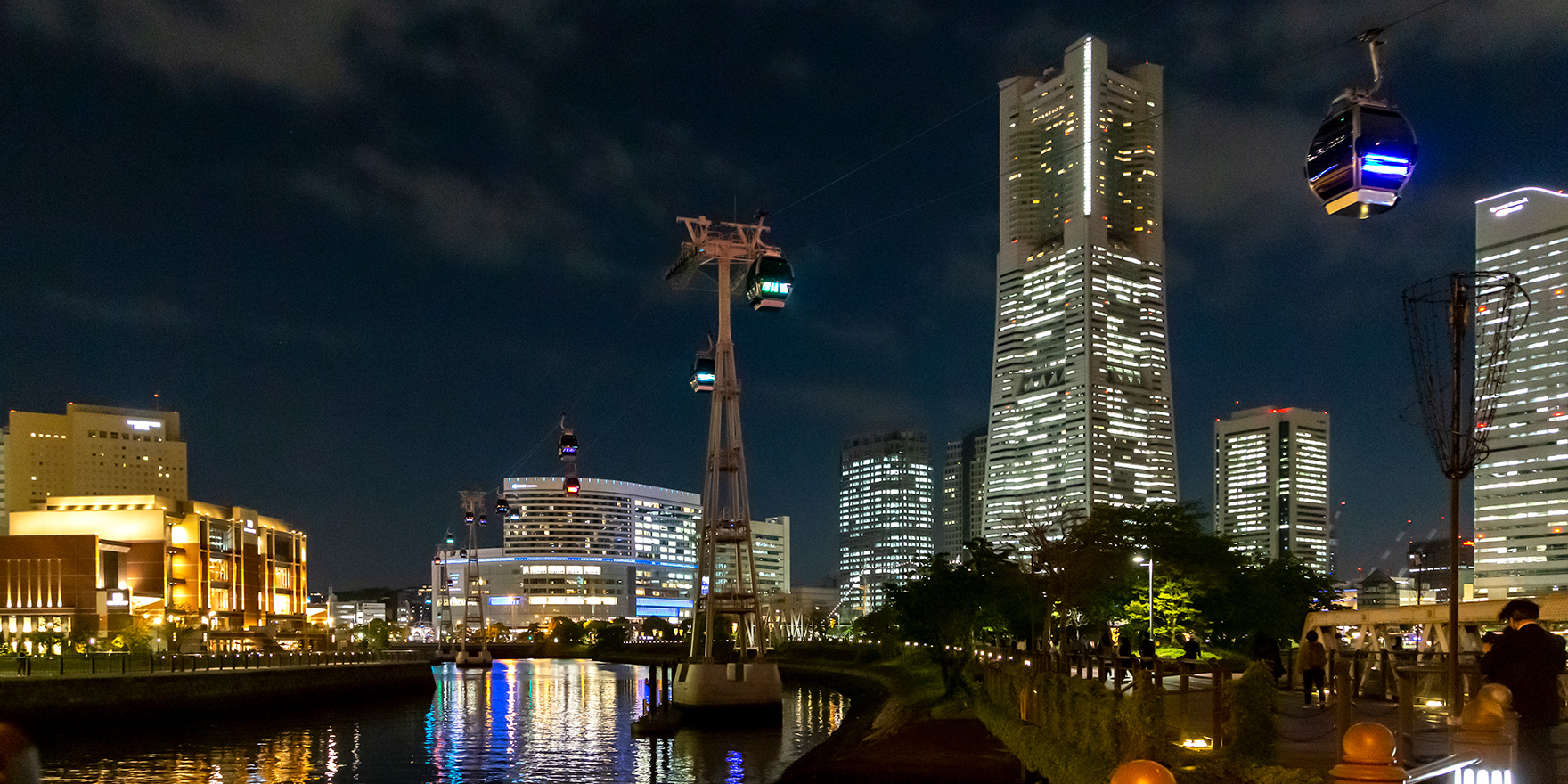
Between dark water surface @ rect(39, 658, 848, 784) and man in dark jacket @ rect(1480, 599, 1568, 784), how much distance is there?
85.9 ft

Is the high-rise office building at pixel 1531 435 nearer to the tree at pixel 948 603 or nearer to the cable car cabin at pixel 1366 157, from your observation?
the tree at pixel 948 603

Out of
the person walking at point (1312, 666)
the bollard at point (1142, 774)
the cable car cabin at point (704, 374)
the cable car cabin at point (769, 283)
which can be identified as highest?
the cable car cabin at point (769, 283)

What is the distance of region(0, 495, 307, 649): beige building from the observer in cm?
9919

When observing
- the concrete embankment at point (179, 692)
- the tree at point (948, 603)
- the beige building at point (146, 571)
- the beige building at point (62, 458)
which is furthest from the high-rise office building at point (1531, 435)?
the beige building at point (62, 458)

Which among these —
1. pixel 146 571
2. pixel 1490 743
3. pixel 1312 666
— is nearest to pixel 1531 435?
pixel 1312 666

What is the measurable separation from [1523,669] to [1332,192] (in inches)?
295

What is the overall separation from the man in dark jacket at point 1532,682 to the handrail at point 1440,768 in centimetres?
237

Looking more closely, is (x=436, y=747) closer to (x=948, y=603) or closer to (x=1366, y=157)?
(x=948, y=603)

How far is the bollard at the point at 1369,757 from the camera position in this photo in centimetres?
519

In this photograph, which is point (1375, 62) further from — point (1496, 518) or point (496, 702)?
point (1496, 518)

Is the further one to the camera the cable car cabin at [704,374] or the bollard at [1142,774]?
the cable car cabin at [704,374]

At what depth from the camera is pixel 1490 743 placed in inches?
251

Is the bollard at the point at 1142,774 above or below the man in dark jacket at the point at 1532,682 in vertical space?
above

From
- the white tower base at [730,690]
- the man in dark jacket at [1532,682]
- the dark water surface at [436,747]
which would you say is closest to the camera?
the man in dark jacket at [1532,682]
